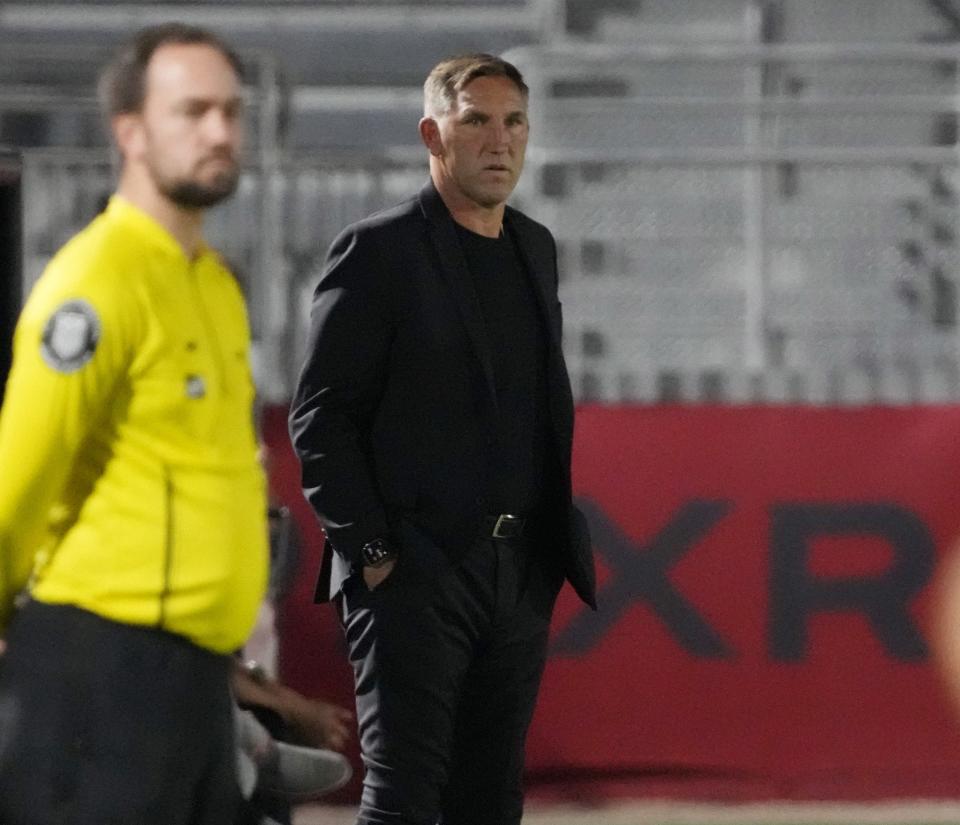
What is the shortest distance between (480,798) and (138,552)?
1.73 m

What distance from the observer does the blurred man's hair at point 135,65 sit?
119 inches

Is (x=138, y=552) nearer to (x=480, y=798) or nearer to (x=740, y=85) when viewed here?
(x=480, y=798)

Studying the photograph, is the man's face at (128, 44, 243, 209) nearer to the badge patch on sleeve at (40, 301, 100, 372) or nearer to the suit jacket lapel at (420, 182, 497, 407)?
the badge patch on sleeve at (40, 301, 100, 372)

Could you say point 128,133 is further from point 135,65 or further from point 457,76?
point 457,76

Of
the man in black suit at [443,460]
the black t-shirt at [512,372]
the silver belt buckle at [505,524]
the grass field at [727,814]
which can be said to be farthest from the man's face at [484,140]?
the grass field at [727,814]

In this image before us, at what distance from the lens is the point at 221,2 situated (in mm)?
11023

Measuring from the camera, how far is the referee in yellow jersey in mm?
2959

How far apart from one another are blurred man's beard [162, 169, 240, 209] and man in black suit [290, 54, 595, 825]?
4.40 feet

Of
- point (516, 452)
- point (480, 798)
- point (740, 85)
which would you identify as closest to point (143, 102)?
point (516, 452)

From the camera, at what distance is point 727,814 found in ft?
22.7

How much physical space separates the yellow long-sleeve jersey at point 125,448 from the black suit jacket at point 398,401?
1.24 m

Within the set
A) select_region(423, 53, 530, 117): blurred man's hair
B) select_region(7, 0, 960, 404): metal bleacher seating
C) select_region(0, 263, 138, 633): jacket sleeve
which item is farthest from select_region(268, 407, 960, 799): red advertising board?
select_region(0, 263, 138, 633): jacket sleeve

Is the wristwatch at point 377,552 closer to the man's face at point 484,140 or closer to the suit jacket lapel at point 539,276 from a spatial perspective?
the suit jacket lapel at point 539,276

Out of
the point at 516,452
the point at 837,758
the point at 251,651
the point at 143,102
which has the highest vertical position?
the point at 143,102
